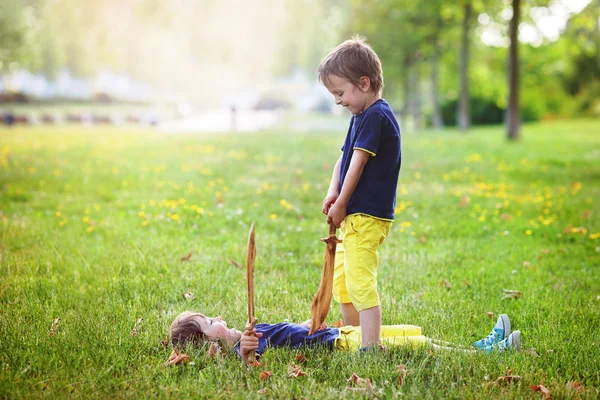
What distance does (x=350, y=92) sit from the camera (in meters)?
3.56

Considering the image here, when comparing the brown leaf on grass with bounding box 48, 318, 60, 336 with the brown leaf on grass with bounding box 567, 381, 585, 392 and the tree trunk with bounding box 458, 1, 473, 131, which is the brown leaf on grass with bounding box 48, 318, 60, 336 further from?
the tree trunk with bounding box 458, 1, 473, 131

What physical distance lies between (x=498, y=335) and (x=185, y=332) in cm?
212

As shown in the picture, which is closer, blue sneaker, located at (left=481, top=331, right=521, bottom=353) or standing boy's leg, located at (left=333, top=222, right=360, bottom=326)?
blue sneaker, located at (left=481, top=331, right=521, bottom=353)

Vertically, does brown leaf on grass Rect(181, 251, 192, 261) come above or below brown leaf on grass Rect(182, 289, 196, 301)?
above

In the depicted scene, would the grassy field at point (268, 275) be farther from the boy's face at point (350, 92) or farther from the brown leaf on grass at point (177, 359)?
the boy's face at point (350, 92)

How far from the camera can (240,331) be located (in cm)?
406

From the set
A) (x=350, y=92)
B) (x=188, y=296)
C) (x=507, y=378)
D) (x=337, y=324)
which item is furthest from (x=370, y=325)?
(x=188, y=296)

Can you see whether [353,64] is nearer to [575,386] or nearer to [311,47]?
[575,386]

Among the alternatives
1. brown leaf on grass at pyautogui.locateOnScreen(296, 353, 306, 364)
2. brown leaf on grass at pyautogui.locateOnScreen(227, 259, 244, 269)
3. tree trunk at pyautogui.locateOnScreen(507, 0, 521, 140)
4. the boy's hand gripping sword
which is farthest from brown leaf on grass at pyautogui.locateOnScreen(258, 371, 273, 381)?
tree trunk at pyautogui.locateOnScreen(507, 0, 521, 140)

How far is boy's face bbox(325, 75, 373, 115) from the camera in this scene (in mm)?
3545

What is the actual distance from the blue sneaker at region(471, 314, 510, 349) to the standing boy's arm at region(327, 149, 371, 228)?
4.28 feet

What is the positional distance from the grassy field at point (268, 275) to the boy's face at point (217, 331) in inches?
8.6

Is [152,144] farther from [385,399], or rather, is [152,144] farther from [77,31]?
[77,31]

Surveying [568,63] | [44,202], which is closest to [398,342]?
[44,202]
